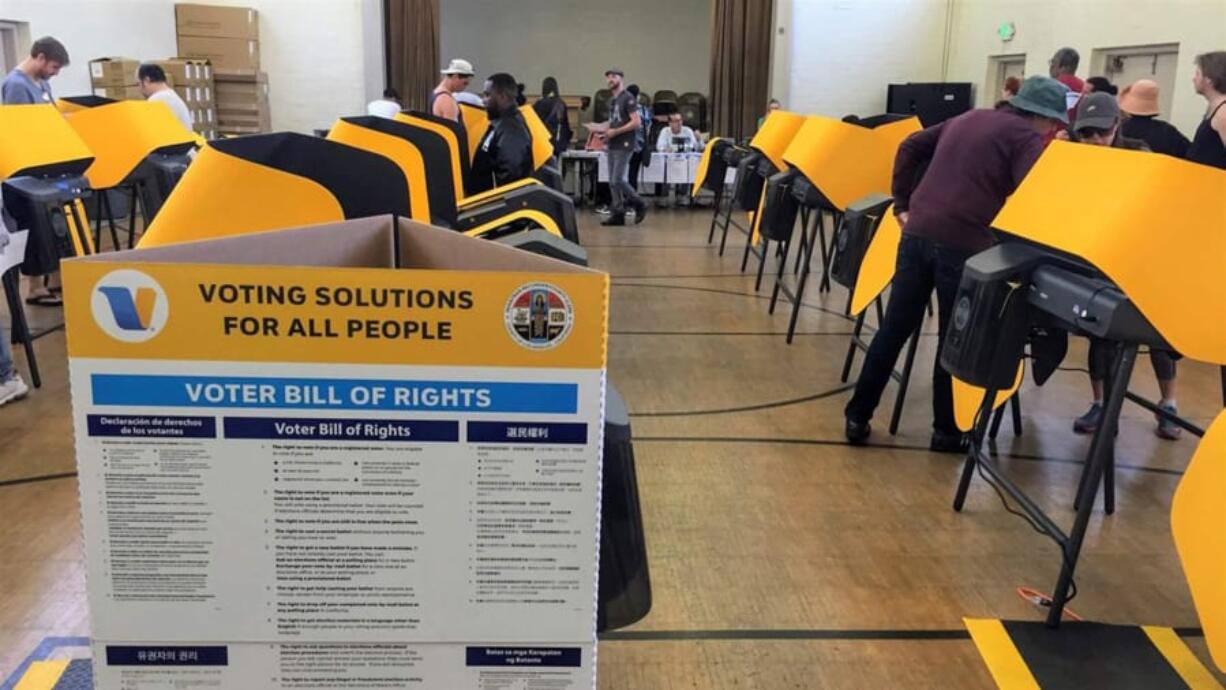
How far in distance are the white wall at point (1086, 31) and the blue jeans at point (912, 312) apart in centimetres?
584

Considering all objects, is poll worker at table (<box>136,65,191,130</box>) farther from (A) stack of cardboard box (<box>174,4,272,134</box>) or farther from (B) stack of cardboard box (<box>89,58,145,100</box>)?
(A) stack of cardboard box (<box>174,4,272,134</box>)

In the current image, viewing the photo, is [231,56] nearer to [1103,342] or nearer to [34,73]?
[34,73]

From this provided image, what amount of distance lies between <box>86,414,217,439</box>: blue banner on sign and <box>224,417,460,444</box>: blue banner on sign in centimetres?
2

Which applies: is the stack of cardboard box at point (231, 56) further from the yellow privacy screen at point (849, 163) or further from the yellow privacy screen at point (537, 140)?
the yellow privacy screen at point (849, 163)

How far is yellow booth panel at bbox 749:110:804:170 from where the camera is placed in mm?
6328

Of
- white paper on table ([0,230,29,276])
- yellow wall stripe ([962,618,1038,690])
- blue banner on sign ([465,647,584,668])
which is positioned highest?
blue banner on sign ([465,647,584,668])

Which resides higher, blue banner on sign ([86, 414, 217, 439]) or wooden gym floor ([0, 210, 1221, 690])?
blue banner on sign ([86, 414, 217, 439])

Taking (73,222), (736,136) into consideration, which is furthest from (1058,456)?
(736,136)

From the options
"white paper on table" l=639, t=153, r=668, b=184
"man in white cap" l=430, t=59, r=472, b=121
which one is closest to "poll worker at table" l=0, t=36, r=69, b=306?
"man in white cap" l=430, t=59, r=472, b=121

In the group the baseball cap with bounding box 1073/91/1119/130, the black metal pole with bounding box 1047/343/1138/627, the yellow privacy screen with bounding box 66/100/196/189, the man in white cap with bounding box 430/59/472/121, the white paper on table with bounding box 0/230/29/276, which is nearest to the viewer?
the black metal pole with bounding box 1047/343/1138/627

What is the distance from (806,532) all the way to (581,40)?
12.8 m

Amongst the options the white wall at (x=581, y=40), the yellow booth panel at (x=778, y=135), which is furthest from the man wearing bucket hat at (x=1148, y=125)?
the white wall at (x=581, y=40)

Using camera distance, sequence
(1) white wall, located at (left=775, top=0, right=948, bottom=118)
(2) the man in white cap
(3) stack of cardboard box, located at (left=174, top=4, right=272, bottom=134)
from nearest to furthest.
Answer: (2) the man in white cap < (3) stack of cardboard box, located at (left=174, top=4, right=272, bottom=134) < (1) white wall, located at (left=775, top=0, right=948, bottom=118)

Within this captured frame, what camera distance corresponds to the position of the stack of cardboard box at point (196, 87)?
10266mm
